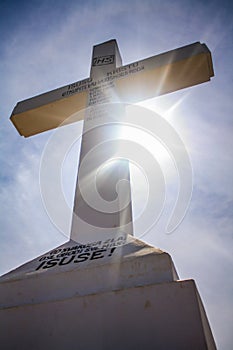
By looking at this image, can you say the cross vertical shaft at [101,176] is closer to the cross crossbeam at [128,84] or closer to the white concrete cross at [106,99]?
the white concrete cross at [106,99]

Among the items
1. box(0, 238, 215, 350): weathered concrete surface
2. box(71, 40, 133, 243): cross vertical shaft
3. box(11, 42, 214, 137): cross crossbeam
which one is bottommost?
box(0, 238, 215, 350): weathered concrete surface

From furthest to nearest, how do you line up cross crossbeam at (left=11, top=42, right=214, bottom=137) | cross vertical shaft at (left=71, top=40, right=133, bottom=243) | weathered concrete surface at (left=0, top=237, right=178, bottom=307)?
cross crossbeam at (left=11, top=42, right=214, bottom=137) → cross vertical shaft at (left=71, top=40, right=133, bottom=243) → weathered concrete surface at (left=0, top=237, right=178, bottom=307)

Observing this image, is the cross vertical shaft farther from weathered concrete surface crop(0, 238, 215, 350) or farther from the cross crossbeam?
weathered concrete surface crop(0, 238, 215, 350)

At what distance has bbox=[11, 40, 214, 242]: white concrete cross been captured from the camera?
3369 millimetres

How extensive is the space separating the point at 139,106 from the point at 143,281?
311cm

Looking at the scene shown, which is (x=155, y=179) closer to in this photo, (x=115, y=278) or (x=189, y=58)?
(x=115, y=278)

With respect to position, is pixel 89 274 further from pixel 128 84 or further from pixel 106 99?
pixel 128 84

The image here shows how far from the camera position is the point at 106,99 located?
4480 mm

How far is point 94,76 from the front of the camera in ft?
16.4

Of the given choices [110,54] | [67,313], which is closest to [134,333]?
[67,313]

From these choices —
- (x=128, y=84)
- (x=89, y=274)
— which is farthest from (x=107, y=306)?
(x=128, y=84)

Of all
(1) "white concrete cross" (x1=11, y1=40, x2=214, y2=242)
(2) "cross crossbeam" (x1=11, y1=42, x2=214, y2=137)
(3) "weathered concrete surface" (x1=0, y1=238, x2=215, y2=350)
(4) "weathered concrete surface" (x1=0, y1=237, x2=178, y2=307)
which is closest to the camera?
(3) "weathered concrete surface" (x1=0, y1=238, x2=215, y2=350)

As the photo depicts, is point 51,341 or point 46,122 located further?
point 46,122

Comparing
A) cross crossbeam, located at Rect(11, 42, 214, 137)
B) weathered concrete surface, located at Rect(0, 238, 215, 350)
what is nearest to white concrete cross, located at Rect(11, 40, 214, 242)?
cross crossbeam, located at Rect(11, 42, 214, 137)
